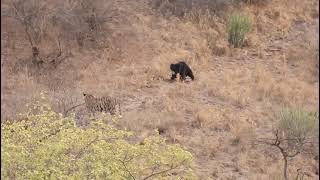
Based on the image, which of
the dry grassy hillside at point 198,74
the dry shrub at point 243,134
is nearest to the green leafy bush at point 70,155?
the dry grassy hillside at point 198,74

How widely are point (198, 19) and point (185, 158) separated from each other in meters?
11.9

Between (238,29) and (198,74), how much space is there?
235cm

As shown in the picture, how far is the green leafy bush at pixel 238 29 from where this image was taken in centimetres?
1725

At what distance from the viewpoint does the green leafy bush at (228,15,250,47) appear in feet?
56.6

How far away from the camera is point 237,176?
11008 millimetres

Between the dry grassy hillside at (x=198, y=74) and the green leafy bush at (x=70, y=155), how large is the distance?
322cm

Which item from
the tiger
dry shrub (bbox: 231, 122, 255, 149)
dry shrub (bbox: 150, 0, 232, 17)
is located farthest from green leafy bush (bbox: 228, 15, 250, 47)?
the tiger

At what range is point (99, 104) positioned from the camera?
13203 mm

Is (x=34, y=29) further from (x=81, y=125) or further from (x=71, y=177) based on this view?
(x=71, y=177)

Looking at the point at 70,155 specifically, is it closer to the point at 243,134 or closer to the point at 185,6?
the point at 243,134

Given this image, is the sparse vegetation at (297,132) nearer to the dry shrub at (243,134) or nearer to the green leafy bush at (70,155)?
the dry shrub at (243,134)

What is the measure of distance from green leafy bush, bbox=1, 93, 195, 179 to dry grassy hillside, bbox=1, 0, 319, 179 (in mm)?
3220

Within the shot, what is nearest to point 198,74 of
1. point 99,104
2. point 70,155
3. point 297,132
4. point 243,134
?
point 99,104

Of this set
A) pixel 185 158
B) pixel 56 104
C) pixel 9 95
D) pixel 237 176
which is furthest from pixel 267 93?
pixel 185 158
